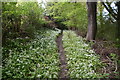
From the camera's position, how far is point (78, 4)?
1027 centimetres

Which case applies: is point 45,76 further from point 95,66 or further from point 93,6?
point 93,6

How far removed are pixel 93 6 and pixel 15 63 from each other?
5.76 m

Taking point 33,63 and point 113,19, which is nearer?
point 33,63

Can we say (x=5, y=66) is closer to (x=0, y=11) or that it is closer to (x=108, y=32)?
(x=0, y=11)

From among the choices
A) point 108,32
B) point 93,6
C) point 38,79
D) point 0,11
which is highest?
point 93,6

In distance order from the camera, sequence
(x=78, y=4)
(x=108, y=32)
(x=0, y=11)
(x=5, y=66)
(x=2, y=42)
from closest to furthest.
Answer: (x=5, y=66) < (x=0, y=11) < (x=2, y=42) < (x=108, y=32) < (x=78, y=4)

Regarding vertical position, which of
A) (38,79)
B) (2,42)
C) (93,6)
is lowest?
(38,79)

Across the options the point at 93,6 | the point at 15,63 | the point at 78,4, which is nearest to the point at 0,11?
the point at 15,63

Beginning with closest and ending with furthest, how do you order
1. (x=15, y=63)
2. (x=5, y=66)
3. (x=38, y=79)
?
1. (x=38, y=79)
2. (x=5, y=66)
3. (x=15, y=63)

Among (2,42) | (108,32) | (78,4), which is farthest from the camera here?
(78,4)

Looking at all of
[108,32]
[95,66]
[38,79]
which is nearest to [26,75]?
[38,79]

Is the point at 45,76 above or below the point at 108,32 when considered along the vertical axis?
below

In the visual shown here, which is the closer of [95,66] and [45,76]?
[45,76]

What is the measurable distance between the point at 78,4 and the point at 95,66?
699 centimetres
